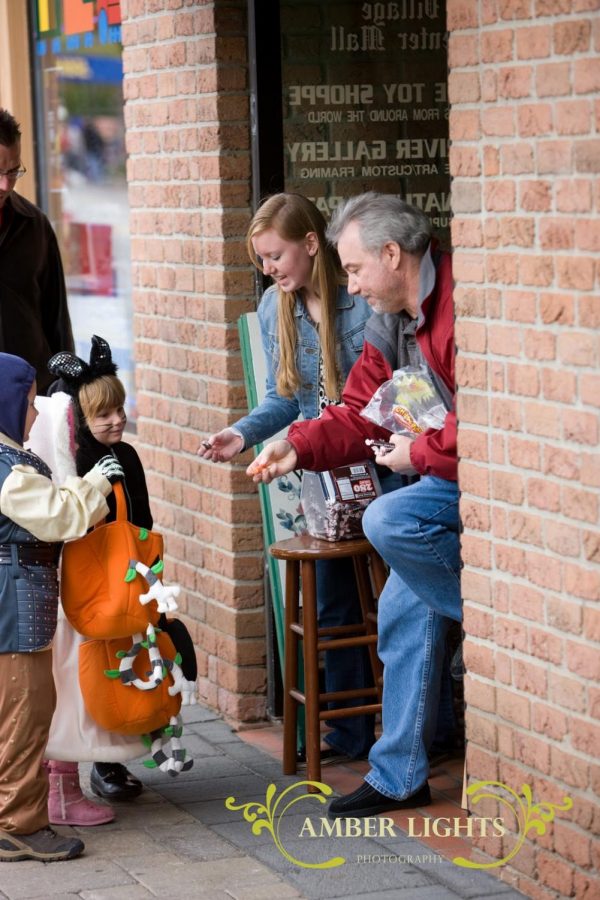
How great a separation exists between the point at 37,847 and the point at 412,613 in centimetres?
129

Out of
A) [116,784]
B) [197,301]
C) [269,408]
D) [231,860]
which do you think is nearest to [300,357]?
[269,408]

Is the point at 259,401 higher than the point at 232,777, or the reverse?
the point at 259,401

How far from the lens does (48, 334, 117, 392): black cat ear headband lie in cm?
495

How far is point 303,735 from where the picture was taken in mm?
→ 5555

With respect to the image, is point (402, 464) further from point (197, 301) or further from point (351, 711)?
point (197, 301)

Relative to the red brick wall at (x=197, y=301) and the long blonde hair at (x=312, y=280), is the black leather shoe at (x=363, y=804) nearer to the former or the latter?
the red brick wall at (x=197, y=301)

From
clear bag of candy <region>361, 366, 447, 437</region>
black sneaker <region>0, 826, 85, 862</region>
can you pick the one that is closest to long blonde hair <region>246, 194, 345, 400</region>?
clear bag of candy <region>361, 366, 447, 437</region>

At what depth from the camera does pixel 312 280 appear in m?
5.19

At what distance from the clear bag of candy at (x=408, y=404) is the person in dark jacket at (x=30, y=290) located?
5.46 ft

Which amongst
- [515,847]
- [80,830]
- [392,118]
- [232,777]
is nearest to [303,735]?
[232,777]

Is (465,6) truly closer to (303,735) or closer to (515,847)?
(515,847)

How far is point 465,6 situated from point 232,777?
8.66 feet

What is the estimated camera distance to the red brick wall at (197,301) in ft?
19.0

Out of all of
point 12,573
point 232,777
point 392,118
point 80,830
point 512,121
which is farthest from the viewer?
point 392,118
